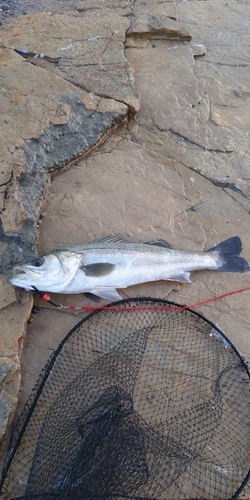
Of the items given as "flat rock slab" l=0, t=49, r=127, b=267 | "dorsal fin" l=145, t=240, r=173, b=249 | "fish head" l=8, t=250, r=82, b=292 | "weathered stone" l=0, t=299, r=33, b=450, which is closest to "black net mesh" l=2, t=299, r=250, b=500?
"weathered stone" l=0, t=299, r=33, b=450

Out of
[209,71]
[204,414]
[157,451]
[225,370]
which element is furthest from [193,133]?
[157,451]


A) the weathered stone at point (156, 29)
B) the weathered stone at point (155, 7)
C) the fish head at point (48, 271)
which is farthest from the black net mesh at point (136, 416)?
the weathered stone at point (155, 7)

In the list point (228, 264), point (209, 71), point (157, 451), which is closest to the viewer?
point (157, 451)

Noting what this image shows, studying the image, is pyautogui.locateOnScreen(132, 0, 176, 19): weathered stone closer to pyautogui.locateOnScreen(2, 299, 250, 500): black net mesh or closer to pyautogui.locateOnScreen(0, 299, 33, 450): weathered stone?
pyautogui.locateOnScreen(2, 299, 250, 500): black net mesh

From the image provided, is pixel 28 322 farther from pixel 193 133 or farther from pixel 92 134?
pixel 193 133

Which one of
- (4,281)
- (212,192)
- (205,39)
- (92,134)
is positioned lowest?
(4,281)

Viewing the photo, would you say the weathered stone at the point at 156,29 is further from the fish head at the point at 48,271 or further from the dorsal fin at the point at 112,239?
the fish head at the point at 48,271

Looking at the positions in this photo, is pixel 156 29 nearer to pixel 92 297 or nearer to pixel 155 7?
pixel 155 7
